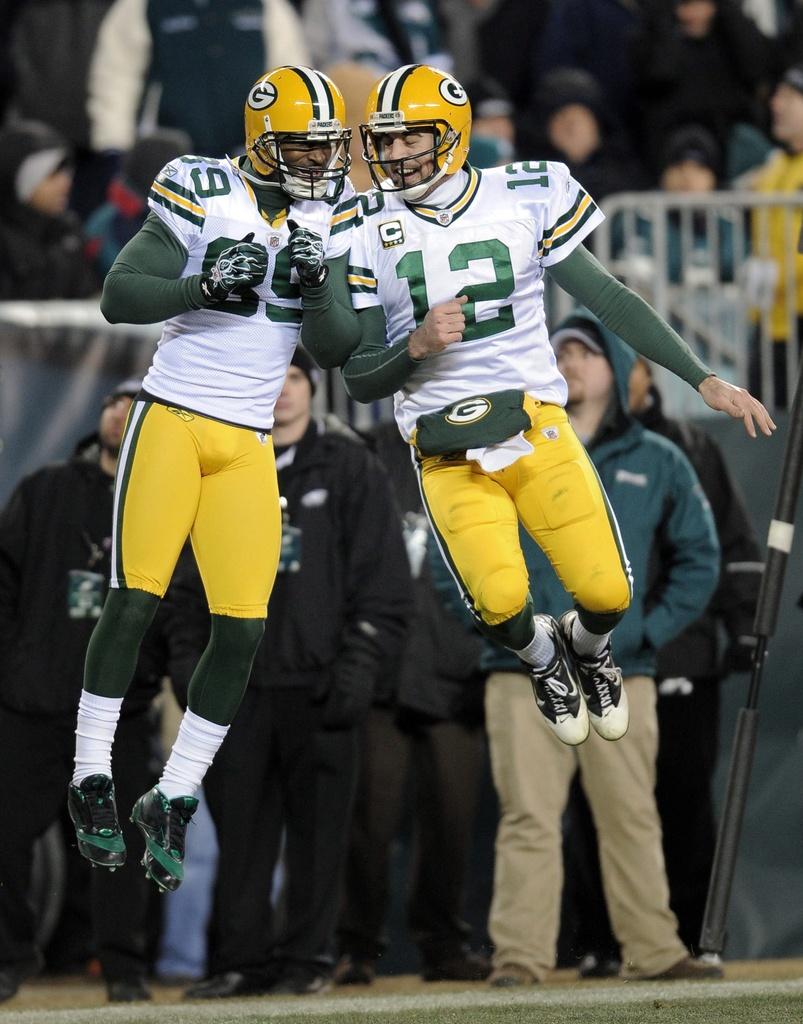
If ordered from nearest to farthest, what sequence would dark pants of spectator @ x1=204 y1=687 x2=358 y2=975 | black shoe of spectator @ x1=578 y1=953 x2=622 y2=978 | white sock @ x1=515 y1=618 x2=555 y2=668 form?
white sock @ x1=515 y1=618 x2=555 y2=668, dark pants of spectator @ x1=204 y1=687 x2=358 y2=975, black shoe of spectator @ x1=578 y1=953 x2=622 y2=978

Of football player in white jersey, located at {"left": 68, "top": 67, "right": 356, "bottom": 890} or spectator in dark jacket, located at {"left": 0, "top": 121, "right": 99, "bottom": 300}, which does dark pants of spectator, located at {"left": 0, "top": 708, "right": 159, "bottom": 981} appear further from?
spectator in dark jacket, located at {"left": 0, "top": 121, "right": 99, "bottom": 300}

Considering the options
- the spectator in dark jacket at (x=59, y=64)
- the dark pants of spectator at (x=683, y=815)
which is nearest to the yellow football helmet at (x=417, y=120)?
the dark pants of spectator at (x=683, y=815)

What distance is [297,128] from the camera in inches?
241

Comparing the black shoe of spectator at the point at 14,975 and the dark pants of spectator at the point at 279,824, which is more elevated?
the dark pants of spectator at the point at 279,824

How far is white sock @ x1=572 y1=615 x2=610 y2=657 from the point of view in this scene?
656cm

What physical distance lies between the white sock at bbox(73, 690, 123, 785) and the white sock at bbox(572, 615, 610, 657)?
1385 millimetres

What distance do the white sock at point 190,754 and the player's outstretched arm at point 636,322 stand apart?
164 cm

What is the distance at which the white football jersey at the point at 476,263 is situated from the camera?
6.25 meters

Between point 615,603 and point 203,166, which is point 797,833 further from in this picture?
point 203,166

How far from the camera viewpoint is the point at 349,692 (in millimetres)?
7484

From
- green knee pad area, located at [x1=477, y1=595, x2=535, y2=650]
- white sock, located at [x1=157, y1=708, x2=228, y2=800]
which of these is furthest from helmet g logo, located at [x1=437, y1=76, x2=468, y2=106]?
white sock, located at [x1=157, y1=708, x2=228, y2=800]

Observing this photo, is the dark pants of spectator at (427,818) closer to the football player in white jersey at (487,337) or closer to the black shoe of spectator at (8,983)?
the black shoe of spectator at (8,983)


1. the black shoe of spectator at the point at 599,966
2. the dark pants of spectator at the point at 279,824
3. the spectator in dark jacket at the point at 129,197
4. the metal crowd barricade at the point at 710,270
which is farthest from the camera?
the spectator in dark jacket at the point at 129,197

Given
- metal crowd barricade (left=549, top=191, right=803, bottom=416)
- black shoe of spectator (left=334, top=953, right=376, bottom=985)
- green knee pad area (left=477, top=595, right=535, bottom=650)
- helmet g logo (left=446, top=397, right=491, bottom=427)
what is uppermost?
helmet g logo (left=446, top=397, right=491, bottom=427)
